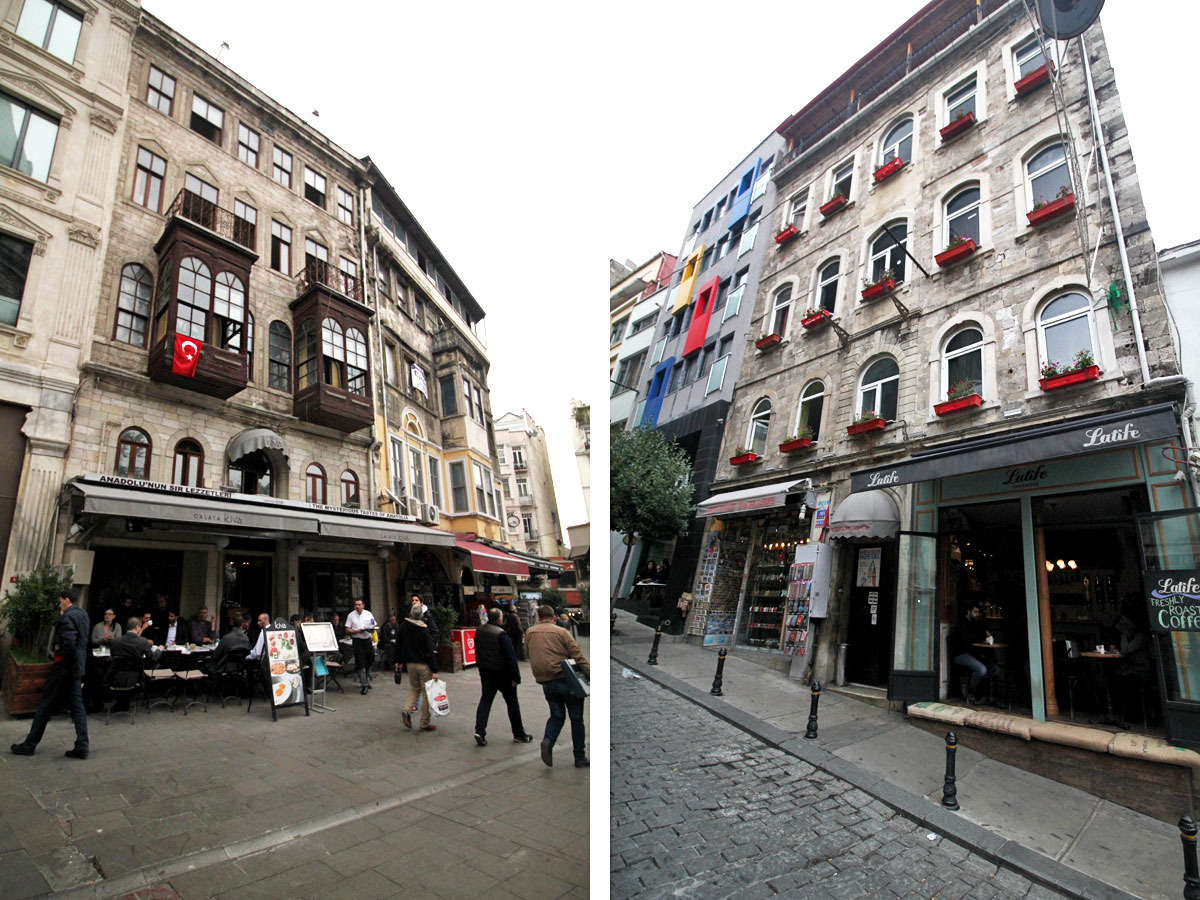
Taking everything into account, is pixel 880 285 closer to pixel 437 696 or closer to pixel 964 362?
pixel 964 362

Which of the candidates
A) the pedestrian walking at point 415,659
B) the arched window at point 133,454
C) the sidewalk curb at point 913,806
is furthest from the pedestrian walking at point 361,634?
the sidewalk curb at point 913,806

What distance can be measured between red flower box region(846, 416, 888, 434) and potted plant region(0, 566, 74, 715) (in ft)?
10.1

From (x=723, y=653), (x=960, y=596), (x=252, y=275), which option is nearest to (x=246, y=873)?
(x=252, y=275)

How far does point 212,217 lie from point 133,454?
0.52 meters

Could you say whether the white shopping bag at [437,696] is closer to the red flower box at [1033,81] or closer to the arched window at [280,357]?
the arched window at [280,357]

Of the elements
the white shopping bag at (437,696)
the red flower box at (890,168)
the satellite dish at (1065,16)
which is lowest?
the white shopping bag at (437,696)

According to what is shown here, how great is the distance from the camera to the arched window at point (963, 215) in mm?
2953

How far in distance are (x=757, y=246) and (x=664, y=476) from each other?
180cm

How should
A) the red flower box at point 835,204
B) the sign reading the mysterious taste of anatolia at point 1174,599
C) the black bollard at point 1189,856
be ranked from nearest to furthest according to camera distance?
the black bollard at point 1189,856 → the sign reading the mysterious taste of anatolia at point 1174,599 → the red flower box at point 835,204

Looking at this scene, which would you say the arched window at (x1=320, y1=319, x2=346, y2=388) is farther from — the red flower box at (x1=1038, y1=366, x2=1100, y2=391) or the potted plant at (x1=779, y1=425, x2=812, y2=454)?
the red flower box at (x1=1038, y1=366, x2=1100, y2=391)

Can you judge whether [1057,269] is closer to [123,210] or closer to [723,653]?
A: [723,653]

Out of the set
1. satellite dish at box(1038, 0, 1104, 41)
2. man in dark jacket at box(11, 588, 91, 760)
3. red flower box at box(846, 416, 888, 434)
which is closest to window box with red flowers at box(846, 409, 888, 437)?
red flower box at box(846, 416, 888, 434)

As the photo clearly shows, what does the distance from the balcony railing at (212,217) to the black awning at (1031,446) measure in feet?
8.70

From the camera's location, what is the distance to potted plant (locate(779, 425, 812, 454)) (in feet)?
10.4
